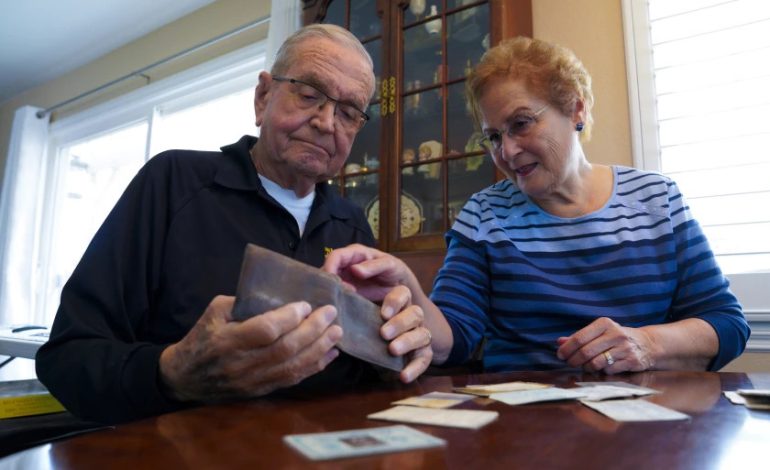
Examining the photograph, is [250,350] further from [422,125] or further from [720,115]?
[720,115]

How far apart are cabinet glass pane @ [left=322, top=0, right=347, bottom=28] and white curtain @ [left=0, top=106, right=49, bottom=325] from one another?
3450 mm

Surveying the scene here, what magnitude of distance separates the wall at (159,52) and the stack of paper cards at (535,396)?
3.19 metres

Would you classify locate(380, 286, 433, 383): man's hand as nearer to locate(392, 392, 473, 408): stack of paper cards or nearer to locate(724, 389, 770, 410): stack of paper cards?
locate(392, 392, 473, 408): stack of paper cards

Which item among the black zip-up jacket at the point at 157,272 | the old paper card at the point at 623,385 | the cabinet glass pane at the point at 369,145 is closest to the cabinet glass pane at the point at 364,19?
the cabinet glass pane at the point at 369,145

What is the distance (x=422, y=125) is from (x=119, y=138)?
341 cm

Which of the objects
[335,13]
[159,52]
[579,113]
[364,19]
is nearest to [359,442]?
[579,113]

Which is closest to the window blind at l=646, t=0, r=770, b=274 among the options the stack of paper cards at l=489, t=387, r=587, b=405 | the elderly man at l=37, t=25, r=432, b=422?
the elderly man at l=37, t=25, r=432, b=422

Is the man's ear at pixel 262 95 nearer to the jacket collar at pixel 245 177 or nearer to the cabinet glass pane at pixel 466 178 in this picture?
the jacket collar at pixel 245 177

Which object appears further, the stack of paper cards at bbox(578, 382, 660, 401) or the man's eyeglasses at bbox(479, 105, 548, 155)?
the man's eyeglasses at bbox(479, 105, 548, 155)

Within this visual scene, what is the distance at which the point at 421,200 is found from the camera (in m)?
2.20

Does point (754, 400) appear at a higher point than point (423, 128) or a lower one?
lower

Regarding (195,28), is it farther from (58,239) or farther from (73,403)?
(73,403)

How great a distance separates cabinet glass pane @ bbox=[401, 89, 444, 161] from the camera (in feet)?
7.23

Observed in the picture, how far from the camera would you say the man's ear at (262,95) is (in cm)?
126
